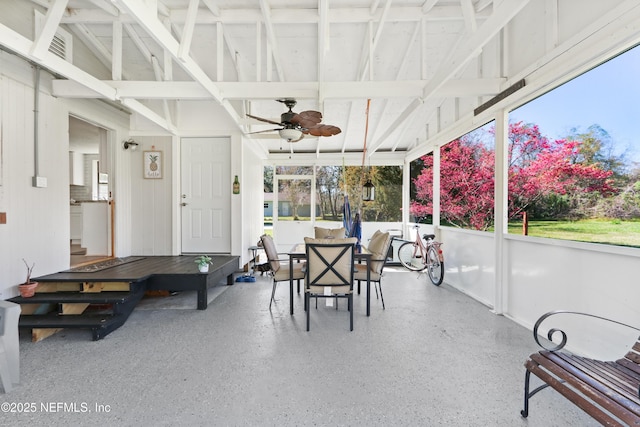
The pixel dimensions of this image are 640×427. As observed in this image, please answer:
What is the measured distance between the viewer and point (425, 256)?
5828 mm

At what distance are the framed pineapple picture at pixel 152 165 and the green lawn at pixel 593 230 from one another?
19.5ft

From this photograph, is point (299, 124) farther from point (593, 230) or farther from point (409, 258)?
point (409, 258)

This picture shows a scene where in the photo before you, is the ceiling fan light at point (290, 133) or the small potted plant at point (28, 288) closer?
the small potted plant at point (28, 288)

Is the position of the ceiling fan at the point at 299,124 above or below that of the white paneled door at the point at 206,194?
above

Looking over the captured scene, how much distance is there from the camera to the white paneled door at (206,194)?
5.70m

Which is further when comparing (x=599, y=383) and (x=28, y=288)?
(x=28, y=288)

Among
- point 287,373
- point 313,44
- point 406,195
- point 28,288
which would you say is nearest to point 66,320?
point 28,288

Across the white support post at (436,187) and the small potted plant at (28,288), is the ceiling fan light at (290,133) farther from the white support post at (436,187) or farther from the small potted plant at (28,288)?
the small potted plant at (28,288)

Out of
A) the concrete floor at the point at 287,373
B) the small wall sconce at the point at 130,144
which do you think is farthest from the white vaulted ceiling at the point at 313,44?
the concrete floor at the point at 287,373

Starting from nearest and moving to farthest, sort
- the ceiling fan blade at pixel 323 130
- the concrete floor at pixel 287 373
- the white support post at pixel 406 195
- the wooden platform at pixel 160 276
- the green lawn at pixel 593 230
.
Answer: the concrete floor at pixel 287 373 → the green lawn at pixel 593 230 → the wooden platform at pixel 160 276 → the ceiling fan blade at pixel 323 130 → the white support post at pixel 406 195

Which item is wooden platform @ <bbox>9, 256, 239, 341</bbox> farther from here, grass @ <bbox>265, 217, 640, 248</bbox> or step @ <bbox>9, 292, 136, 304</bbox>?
grass @ <bbox>265, 217, 640, 248</bbox>

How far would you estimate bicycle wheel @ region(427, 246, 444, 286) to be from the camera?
498 cm

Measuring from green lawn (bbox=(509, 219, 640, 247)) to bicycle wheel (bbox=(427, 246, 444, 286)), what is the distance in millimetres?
1910

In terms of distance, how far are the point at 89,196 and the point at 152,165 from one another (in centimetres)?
412
